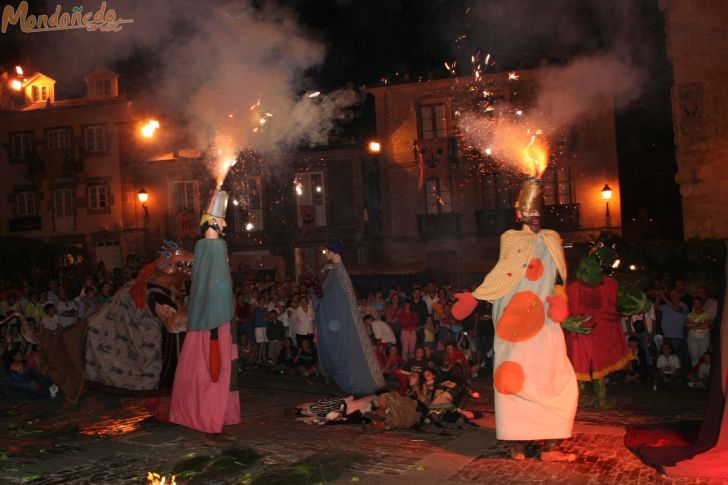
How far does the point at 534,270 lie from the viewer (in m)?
6.75

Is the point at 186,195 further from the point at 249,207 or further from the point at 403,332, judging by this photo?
the point at 403,332

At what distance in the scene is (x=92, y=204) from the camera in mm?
31031

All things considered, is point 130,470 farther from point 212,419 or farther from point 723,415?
point 723,415

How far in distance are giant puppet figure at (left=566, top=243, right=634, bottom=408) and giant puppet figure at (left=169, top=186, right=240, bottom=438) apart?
13.7 ft

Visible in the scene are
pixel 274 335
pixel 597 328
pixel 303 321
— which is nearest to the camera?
pixel 597 328

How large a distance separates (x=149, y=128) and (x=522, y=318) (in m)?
26.5

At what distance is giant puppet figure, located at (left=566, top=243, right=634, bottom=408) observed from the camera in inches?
350

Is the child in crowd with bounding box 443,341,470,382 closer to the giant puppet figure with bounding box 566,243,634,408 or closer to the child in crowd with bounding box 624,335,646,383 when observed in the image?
the giant puppet figure with bounding box 566,243,634,408

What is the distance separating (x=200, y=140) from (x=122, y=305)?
2097 cm

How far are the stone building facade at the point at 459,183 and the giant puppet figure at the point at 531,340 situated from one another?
713 inches

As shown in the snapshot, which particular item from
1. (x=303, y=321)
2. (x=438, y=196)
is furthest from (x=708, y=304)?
(x=438, y=196)

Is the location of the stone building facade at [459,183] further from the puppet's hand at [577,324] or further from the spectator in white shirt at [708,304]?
the puppet's hand at [577,324]

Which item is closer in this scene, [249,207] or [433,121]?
[433,121]

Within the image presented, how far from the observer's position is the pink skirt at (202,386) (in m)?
7.64
